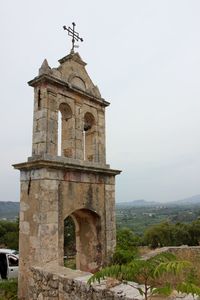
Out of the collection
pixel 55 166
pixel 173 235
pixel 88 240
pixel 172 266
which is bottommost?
pixel 173 235

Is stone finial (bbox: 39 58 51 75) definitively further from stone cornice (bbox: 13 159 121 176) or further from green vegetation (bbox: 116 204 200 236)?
green vegetation (bbox: 116 204 200 236)

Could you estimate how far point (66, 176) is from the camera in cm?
699

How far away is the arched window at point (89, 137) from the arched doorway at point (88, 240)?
1561mm

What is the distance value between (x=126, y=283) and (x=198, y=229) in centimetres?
2936

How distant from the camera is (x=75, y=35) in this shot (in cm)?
829

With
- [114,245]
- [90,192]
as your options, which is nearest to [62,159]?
[90,192]

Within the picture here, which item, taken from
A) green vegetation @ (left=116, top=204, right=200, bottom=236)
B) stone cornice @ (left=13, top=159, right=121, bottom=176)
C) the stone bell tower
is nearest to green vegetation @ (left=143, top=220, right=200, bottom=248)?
green vegetation @ (left=116, top=204, right=200, bottom=236)

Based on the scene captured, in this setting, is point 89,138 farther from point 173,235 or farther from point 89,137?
point 173,235

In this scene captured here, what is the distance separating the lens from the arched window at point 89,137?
834 centimetres

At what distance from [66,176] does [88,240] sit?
221cm

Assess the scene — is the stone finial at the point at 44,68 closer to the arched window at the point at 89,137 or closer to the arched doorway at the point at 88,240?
the arched window at the point at 89,137

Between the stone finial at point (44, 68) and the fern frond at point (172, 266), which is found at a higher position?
the stone finial at point (44, 68)

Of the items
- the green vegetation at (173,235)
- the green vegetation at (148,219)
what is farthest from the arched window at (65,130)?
the green vegetation at (148,219)

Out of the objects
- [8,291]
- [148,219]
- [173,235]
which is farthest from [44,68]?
[148,219]
